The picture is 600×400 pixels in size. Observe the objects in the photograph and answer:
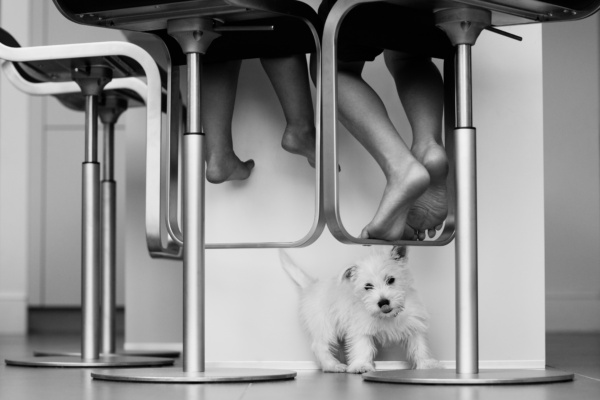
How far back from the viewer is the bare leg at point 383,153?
173 centimetres

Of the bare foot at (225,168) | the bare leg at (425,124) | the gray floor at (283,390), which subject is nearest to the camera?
the gray floor at (283,390)

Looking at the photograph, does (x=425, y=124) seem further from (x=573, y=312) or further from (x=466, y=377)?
(x=573, y=312)

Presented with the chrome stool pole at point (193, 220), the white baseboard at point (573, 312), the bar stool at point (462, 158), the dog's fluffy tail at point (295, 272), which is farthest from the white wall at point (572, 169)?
the chrome stool pole at point (193, 220)

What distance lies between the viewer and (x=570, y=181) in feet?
14.9

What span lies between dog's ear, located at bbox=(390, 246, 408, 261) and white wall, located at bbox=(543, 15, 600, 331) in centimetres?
260

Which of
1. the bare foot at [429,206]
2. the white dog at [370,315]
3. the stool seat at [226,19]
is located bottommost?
the white dog at [370,315]

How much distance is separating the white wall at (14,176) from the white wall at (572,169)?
91.9 inches

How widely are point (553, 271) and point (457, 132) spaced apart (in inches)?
117

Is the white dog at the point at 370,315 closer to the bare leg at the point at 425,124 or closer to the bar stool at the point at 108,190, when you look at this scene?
the bare leg at the point at 425,124

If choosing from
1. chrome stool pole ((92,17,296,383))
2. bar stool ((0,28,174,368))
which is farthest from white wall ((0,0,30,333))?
chrome stool pole ((92,17,296,383))

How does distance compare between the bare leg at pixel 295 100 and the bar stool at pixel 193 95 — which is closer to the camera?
the bar stool at pixel 193 95

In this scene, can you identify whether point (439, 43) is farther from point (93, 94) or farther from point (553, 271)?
point (553, 271)

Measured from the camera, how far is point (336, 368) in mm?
1970

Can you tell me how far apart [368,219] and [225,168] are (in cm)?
32
